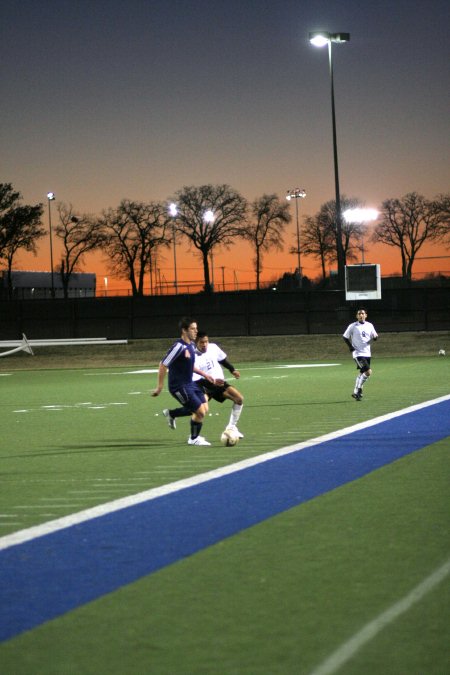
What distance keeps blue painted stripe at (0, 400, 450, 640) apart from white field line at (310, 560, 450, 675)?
1656 mm

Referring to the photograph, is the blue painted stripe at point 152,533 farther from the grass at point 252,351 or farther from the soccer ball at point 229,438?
the grass at point 252,351

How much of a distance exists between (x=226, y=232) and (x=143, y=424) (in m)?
79.4

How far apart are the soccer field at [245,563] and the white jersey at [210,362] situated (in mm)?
956

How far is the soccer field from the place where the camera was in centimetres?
496

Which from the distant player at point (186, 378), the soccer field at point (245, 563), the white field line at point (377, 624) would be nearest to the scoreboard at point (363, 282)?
the soccer field at point (245, 563)

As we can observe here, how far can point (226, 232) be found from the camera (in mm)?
95625

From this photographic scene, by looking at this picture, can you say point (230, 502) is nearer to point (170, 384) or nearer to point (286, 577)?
point (286, 577)

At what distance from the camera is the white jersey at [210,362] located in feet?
46.7

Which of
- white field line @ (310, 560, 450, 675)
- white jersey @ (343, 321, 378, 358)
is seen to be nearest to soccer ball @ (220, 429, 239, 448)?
white field line @ (310, 560, 450, 675)

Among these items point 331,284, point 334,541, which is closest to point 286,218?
point 331,284

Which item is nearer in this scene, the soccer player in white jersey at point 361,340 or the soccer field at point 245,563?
the soccer field at point 245,563

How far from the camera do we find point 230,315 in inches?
2221

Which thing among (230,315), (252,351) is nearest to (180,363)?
(252,351)

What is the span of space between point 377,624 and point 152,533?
9.22 ft
